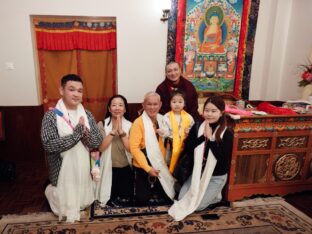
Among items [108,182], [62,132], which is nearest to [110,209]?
[108,182]

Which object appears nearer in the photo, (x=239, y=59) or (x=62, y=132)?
(x=62, y=132)

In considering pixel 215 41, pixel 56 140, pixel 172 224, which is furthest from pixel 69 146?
pixel 215 41

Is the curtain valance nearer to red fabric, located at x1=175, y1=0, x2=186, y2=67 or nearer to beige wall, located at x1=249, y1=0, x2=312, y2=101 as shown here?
red fabric, located at x1=175, y1=0, x2=186, y2=67

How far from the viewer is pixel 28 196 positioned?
2475mm

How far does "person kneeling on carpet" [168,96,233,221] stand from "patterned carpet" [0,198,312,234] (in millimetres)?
117

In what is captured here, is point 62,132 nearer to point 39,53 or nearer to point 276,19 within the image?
point 39,53

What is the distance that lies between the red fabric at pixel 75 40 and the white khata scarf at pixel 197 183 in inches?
79.1

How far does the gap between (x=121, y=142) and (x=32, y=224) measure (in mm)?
1028

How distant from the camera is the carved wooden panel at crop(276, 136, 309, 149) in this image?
2.35m

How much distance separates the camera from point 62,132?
1.95 meters

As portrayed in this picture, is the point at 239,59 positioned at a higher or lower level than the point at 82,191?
higher

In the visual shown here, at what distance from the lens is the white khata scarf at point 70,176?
200 centimetres

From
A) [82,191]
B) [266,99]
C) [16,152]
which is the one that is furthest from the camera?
[266,99]

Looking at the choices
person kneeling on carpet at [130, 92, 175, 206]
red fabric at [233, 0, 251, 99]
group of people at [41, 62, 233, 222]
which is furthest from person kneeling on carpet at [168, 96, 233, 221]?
red fabric at [233, 0, 251, 99]
